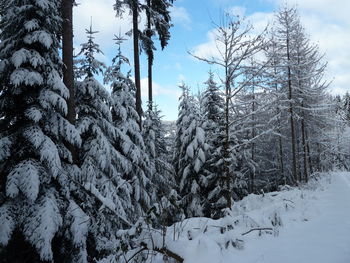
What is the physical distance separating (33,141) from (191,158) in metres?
12.3

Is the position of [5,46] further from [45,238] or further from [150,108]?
[150,108]

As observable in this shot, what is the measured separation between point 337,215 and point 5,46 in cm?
850

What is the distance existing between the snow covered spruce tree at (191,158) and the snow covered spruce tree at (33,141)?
10825mm

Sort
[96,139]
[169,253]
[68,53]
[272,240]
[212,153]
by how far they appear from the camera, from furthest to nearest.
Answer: [212,153] → [96,139] → [68,53] → [272,240] → [169,253]

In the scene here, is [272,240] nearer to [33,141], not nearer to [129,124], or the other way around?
[33,141]

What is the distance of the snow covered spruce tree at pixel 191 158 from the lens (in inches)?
651

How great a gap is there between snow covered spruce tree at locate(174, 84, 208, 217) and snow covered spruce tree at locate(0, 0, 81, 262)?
10.8 m

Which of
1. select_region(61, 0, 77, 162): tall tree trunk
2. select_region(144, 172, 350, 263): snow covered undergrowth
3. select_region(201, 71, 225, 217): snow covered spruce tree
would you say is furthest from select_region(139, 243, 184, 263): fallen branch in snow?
select_region(201, 71, 225, 217): snow covered spruce tree

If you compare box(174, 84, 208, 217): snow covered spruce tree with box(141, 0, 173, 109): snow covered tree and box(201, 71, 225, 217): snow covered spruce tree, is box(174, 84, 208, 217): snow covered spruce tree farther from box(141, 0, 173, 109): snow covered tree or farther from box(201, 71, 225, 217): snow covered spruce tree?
box(141, 0, 173, 109): snow covered tree

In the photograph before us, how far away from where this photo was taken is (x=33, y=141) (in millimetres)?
5617

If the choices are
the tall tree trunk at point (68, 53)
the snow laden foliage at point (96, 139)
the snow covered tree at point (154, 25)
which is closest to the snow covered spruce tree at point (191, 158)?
the snow covered tree at point (154, 25)

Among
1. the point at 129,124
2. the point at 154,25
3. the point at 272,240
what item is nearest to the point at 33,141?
the point at 272,240

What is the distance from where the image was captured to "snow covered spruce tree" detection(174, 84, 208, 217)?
16547mm

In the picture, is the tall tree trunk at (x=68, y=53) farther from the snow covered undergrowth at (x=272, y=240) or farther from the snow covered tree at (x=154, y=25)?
the snow covered tree at (x=154, y=25)
